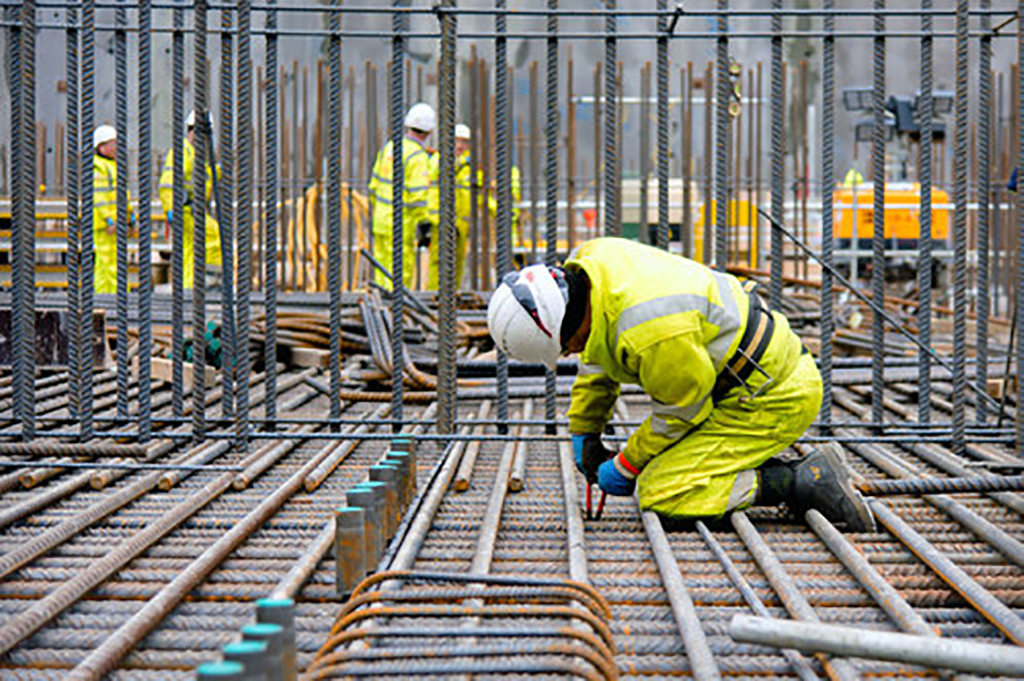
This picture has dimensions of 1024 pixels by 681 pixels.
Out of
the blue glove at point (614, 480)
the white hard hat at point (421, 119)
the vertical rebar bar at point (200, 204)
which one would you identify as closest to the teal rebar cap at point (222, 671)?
the blue glove at point (614, 480)

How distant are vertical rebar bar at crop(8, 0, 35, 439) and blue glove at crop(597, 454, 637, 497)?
2381mm

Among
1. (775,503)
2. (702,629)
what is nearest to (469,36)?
(775,503)

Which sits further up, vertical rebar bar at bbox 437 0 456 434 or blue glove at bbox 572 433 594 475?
vertical rebar bar at bbox 437 0 456 434

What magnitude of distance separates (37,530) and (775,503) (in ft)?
7.94

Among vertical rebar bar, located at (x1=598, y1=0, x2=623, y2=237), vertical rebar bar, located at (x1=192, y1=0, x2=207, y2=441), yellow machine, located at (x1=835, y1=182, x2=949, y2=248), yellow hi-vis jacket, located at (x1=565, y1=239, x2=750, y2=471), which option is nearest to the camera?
yellow hi-vis jacket, located at (x1=565, y1=239, x2=750, y2=471)

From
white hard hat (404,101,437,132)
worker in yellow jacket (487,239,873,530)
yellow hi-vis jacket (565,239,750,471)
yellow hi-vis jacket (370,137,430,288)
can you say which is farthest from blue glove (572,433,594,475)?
white hard hat (404,101,437,132)

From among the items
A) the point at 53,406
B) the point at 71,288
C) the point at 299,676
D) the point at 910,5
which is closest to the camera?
the point at 299,676

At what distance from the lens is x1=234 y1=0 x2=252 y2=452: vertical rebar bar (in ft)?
16.1

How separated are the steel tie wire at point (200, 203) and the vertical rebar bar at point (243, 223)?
146 millimetres

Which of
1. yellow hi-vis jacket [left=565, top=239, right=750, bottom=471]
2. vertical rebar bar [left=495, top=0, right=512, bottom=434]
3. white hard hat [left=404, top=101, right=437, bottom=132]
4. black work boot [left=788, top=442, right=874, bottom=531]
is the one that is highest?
white hard hat [left=404, top=101, right=437, bottom=132]

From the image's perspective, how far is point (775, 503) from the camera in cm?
410

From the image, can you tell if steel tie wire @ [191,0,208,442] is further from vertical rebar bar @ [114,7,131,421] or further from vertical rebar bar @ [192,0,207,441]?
vertical rebar bar @ [114,7,131,421]

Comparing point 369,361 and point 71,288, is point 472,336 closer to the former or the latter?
point 369,361

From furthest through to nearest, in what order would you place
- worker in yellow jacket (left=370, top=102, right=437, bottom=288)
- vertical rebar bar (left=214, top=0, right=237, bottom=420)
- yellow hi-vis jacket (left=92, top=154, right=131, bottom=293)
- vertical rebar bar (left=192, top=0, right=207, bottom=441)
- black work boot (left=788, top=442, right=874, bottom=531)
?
yellow hi-vis jacket (left=92, top=154, right=131, bottom=293), worker in yellow jacket (left=370, top=102, right=437, bottom=288), vertical rebar bar (left=214, top=0, right=237, bottom=420), vertical rebar bar (left=192, top=0, right=207, bottom=441), black work boot (left=788, top=442, right=874, bottom=531)
